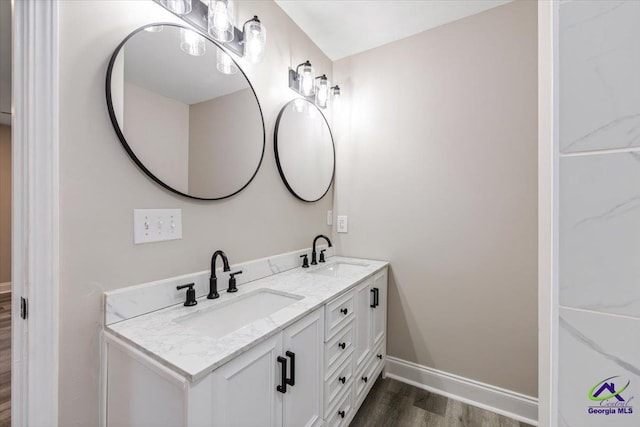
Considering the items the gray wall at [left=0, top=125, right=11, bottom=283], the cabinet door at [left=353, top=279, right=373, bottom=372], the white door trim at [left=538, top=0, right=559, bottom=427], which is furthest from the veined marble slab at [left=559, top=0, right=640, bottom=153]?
the gray wall at [left=0, top=125, right=11, bottom=283]

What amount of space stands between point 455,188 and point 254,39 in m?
1.50

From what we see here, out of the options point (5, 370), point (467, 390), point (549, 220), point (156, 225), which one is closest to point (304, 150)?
point (156, 225)

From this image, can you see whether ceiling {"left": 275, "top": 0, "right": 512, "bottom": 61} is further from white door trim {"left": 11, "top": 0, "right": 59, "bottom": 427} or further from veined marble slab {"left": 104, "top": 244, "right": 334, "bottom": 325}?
veined marble slab {"left": 104, "top": 244, "right": 334, "bottom": 325}

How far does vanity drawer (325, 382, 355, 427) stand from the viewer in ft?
4.16

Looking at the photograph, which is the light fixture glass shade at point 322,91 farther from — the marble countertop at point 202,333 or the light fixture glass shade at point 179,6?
the marble countertop at point 202,333

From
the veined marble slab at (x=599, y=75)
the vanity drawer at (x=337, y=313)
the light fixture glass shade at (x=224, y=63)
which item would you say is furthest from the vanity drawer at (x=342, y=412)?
the light fixture glass shade at (x=224, y=63)

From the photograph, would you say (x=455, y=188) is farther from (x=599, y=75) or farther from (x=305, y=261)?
(x=599, y=75)

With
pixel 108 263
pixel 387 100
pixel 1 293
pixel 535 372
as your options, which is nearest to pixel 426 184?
pixel 387 100

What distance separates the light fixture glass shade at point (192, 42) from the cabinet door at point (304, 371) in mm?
1245

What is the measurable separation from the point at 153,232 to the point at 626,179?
129 centimetres

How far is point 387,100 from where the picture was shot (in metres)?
2.05

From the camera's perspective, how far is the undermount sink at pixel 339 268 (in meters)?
1.78

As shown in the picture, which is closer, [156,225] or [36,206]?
[36,206]

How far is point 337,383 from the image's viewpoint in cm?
133
